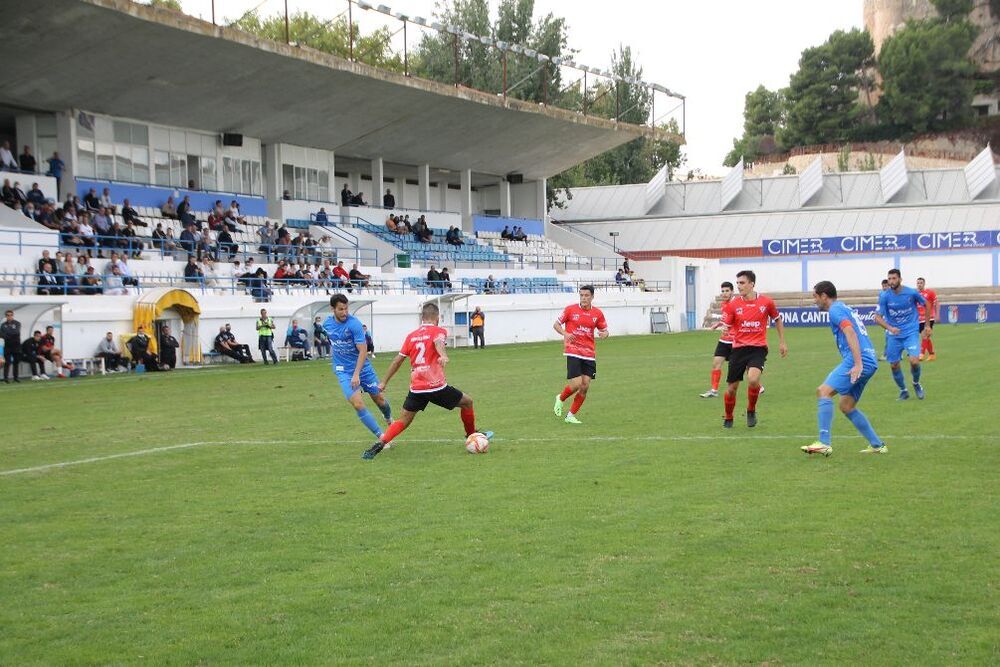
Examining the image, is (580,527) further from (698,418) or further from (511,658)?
(698,418)

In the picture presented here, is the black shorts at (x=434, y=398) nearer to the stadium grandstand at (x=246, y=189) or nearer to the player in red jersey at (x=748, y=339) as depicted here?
the player in red jersey at (x=748, y=339)

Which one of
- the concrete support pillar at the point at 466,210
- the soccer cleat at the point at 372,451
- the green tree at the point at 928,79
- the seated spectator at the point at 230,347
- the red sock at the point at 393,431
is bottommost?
the soccer cleat at the point at 372,451

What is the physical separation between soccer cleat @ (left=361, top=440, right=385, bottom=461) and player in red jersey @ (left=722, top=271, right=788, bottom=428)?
4647mm

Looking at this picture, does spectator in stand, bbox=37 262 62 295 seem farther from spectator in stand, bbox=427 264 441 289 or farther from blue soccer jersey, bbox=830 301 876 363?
blue soccer jersey, bbox=830 301 876 363

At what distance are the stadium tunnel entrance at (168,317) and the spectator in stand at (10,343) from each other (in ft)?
12.6

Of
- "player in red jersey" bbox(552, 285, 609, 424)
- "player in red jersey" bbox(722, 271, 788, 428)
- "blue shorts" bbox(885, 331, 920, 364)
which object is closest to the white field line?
"player in red jersey" bbox(722, 271, 788, 428)

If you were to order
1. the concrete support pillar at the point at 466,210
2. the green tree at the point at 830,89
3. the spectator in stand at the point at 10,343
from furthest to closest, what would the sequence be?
the green tree at the point at 830,89
the concrete support pillar at the point at 466,210
the spectator in stand at the point at 10,343

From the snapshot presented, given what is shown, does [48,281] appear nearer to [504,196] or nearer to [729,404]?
[729,404]

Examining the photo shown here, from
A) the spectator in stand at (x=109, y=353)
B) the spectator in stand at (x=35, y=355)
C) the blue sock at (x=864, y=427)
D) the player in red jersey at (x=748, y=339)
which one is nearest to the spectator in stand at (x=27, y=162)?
the spectator in stand at (x=109, y=353)

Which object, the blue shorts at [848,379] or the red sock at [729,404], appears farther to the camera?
the red sock at [729,404]

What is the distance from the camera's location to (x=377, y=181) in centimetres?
5703

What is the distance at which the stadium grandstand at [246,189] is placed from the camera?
32.9m

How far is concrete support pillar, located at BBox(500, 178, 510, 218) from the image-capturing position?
67.6 m

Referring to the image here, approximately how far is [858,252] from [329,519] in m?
55.3
